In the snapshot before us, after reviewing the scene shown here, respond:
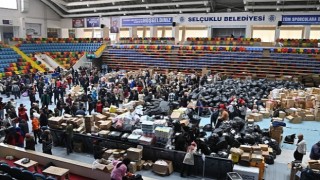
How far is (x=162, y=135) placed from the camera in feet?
25.8

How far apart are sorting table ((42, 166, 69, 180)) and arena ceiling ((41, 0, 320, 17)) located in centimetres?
2083

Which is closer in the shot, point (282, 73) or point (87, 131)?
point (87, 131)

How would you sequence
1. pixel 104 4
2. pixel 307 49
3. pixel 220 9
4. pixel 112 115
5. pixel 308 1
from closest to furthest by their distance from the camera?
pixel 112 115 < pixel 307 49 < pixel 308 1 < pixel 220 9 < pixel 104 4

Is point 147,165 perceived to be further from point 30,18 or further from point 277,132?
point 30,18

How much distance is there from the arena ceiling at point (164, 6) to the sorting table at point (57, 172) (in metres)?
20.8

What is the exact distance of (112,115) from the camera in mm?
10008

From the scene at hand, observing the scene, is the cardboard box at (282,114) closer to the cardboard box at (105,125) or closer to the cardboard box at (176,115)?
the cardboard box at (176,115)

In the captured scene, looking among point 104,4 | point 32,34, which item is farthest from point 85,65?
point 32,34

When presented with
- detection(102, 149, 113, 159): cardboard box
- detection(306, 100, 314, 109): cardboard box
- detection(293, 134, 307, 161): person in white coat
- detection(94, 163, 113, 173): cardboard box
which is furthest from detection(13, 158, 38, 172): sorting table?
detection(306, 100, 314, 109): cardboard box

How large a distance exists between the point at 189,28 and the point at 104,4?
378 inches

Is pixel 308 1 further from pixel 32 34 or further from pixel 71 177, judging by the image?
pixel 32 34

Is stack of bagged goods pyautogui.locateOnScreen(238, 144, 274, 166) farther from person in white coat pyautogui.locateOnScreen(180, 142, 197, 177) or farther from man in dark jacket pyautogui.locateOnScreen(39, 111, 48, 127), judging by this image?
man in dark jacket pyautogui.locateOnScreen(39, 111, 48, 127)

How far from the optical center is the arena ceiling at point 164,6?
73.8 feet

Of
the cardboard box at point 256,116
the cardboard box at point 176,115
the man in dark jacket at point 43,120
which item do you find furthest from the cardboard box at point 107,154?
the cardboard box at point 256,116
